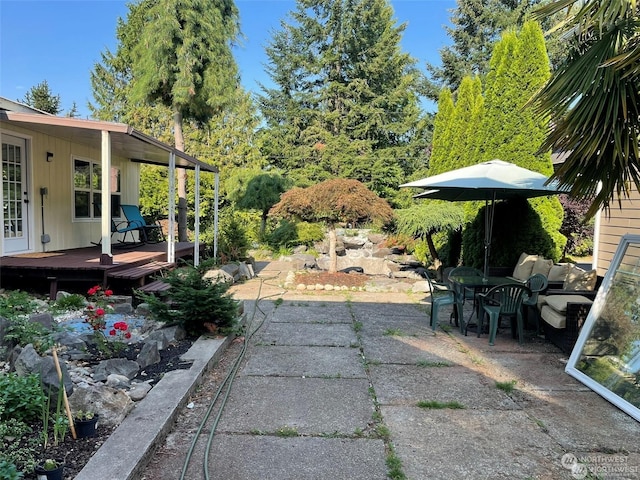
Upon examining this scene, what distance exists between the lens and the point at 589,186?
334 cm

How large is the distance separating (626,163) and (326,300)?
4657mm

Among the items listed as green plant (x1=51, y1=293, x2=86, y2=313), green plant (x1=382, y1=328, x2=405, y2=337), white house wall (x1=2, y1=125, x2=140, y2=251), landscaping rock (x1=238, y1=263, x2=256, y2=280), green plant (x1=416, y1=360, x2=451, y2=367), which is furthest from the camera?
landscaping rock (x1=238, y1=263, x2=256, y2=280)

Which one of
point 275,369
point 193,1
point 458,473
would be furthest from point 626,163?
point 193,1

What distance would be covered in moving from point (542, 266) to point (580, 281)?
0.56 m

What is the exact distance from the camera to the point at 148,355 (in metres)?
3.40

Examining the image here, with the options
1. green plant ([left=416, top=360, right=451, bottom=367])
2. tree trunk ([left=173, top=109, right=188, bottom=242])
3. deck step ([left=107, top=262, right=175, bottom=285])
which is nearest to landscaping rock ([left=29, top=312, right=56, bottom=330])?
deck step ([left=107, top=262, right=175, bottom=285])

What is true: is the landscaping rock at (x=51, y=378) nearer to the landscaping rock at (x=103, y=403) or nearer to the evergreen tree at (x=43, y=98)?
the landscaping rock at (x=103, y=403)

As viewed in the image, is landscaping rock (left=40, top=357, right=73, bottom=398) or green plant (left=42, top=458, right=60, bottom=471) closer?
green plant (left=42, top=458, right=60, bottom=471)

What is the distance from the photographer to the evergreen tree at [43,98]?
25.1m

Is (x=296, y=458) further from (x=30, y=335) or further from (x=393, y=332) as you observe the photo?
(x=393, y=332)

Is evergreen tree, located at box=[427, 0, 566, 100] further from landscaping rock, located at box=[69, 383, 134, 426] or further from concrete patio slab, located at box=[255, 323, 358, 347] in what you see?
landscaping rock, located at box=[69, 383, 134, 426]

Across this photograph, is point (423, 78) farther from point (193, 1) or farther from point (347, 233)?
point (193, 1)

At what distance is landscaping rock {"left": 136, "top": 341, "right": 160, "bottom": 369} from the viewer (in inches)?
133

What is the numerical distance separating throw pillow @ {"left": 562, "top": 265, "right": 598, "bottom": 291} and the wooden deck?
5.72 metres
